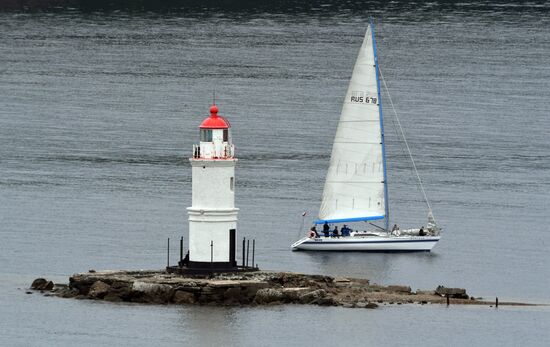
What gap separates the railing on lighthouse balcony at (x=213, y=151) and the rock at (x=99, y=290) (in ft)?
17.8

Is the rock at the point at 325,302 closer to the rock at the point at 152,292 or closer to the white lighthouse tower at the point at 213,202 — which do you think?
the white lighthouse tower at the point at 213,202

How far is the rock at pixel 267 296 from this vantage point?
6725 cm

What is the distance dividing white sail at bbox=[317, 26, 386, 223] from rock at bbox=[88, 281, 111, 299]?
74.3 ft

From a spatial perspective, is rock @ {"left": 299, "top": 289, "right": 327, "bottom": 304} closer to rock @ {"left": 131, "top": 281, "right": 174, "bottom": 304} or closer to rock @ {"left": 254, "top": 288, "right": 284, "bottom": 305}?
rock @ {"left": 254, "top": 288, "right": 284, "bottom": 305}

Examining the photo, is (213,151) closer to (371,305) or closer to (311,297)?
(311,297)

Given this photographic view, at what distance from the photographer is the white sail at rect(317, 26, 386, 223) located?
90.1 metres

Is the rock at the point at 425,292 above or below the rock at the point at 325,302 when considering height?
above

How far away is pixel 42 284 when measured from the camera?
234 feet

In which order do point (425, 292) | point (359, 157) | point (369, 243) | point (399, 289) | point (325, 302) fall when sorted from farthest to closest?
point (359, 157) → point (369, 243) → point (399, 289) → point (425, 292) → point (325, 302)

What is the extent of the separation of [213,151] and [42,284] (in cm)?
843

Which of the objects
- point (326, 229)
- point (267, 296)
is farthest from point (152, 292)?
point (326, 229)

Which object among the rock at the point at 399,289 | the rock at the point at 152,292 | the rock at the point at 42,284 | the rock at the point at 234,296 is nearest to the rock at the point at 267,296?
the rock at the point at 234,296

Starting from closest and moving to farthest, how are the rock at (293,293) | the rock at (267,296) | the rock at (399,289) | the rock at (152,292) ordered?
the rock at (267,296), the rock at (152,292), the rock at (293,293), the rock at (399,289)

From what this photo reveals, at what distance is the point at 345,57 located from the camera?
172625 millimetres
